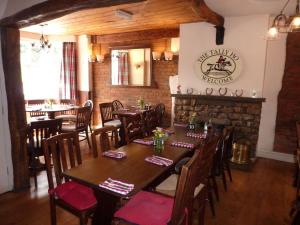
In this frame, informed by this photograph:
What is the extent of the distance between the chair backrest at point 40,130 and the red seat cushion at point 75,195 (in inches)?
46.8

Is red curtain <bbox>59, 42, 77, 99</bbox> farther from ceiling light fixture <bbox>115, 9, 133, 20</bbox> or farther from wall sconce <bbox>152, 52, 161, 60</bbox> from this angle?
ceiling light fixture <bbox>115, 9, 133, 20</bbox>

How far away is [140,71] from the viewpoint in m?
5.67

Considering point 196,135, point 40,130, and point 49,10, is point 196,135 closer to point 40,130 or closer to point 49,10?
point 40,130

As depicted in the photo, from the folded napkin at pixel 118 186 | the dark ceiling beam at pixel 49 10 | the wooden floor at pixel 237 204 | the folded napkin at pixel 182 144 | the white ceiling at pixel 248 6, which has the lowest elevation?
the wooden floor at pixel 237 204

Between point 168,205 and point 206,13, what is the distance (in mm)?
2703

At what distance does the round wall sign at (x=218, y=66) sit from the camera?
4.01 metres

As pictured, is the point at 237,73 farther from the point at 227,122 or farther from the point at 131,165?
the point at 131,165

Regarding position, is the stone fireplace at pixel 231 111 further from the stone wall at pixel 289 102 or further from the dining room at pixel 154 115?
the stone wall at pixel 289 102

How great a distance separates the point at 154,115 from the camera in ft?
13.4

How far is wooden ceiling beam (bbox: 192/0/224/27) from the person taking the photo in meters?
2.96

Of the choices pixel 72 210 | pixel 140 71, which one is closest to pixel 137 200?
pixel 72 210

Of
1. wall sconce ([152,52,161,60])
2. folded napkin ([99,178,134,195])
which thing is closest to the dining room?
folded napkin ([99,178,134,195])

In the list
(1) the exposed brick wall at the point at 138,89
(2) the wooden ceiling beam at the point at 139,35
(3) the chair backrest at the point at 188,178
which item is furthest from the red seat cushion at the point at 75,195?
(2) the wooden ceiling beam at the point at 139,35

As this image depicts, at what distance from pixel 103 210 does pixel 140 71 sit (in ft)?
14.0
